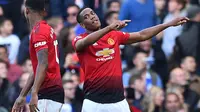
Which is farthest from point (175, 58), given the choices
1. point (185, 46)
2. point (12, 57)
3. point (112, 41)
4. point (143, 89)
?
point (112, 41)

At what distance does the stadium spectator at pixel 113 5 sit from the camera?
770 inches

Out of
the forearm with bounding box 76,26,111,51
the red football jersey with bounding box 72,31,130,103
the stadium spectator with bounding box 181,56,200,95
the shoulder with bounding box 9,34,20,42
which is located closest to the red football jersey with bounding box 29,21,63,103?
the forearm with bounding box 76,26,111,51

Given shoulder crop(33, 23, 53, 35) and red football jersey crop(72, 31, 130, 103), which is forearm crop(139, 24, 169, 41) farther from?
shoulder crop(33, 23, 53, 35)

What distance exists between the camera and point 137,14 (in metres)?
18.7

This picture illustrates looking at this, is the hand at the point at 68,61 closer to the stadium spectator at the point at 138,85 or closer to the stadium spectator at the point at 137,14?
the stadium spectator at the point at 138,85

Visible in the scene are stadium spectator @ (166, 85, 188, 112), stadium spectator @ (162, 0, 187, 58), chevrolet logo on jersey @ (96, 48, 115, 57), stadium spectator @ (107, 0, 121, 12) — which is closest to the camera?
chevrolet logo on jersey @ (96, 48, 115, 57)

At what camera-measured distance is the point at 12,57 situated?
1900 cm

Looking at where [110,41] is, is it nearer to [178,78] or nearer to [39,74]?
[39,74]

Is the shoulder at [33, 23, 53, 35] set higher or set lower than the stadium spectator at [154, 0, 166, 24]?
higher

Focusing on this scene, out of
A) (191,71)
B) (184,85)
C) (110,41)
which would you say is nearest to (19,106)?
(110,41)

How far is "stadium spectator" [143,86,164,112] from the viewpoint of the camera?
54.7ft

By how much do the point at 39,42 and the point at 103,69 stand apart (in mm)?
1014

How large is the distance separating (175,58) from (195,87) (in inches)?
52.8

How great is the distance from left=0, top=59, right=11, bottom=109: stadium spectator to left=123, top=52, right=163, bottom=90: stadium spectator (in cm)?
209
